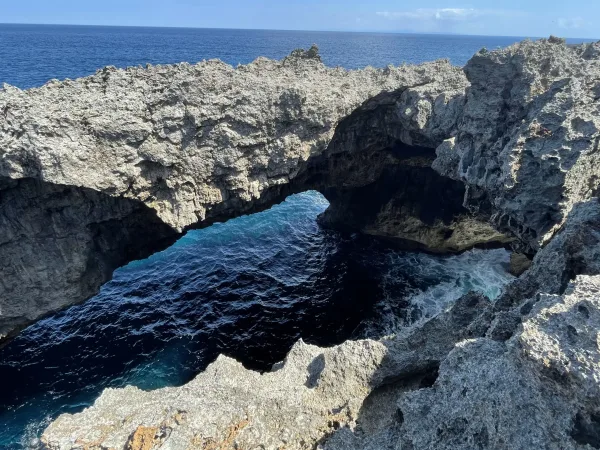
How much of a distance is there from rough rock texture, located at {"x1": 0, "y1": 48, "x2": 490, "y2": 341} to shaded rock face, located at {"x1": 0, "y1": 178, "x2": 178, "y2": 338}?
55mm

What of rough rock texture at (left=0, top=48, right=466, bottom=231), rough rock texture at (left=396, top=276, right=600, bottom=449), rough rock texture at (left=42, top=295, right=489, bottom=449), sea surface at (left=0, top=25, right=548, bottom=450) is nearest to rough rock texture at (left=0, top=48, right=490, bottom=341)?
rough rock texture at (left=0, top=48, right=466, bottom=231)

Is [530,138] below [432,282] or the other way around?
the other way around

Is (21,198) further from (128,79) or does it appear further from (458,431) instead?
(458,431)

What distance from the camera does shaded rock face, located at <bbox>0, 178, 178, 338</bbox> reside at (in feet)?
62.8

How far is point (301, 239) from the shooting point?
3816cm

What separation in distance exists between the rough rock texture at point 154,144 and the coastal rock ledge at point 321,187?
89mm

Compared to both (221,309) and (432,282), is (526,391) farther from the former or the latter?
(432,282)

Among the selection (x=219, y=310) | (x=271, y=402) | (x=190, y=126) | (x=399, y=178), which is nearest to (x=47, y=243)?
(x=190, y=126)

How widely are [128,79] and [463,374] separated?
59.9ft

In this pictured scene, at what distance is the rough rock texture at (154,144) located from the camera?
1678cm

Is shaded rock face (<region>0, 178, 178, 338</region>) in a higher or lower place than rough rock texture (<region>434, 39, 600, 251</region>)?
lower

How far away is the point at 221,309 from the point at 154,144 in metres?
13.7

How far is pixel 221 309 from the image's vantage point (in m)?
28.1

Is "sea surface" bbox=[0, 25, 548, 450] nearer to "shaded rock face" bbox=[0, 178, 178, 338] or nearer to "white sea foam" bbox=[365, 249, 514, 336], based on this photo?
"white sea foam" bbox=[365, 249, 514, 336]
